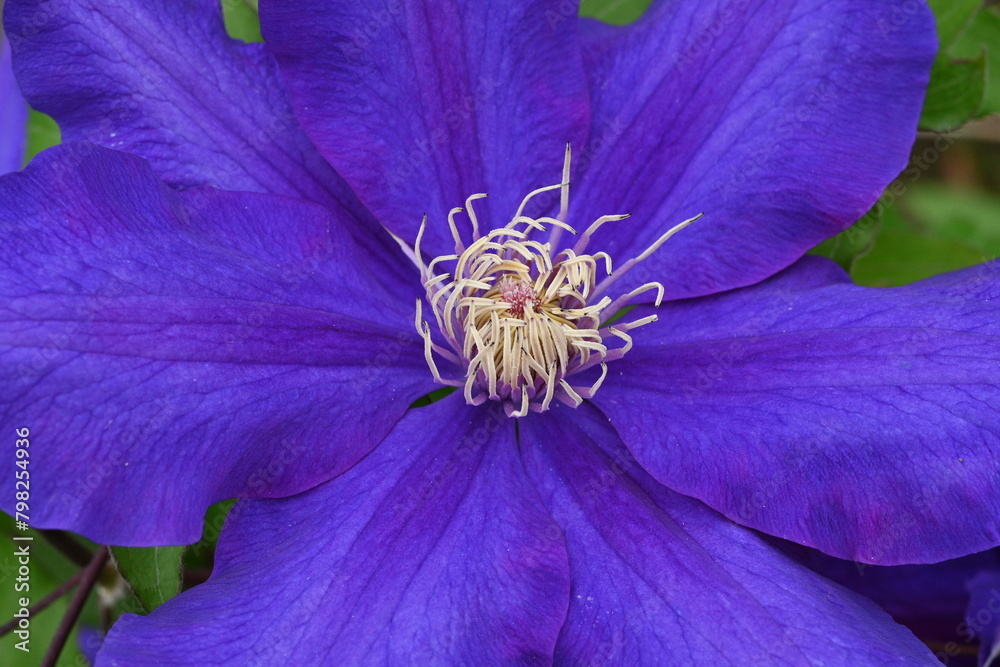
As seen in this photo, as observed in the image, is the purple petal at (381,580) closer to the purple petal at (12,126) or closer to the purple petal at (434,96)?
the purple petal at (434,96)

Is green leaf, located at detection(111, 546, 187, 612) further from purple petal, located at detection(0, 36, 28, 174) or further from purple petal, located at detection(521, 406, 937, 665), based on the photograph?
purple petal, located at detection(0, 36, 28, 174)

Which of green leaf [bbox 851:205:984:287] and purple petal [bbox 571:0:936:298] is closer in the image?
purple petal [bbox 571:0:936:298]

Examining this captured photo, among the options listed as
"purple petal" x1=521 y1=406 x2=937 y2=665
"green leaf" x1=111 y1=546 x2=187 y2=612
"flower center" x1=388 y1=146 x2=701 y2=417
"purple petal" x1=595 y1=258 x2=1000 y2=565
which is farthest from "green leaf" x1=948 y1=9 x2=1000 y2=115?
"green leaf" x1=111 y1=546 x2=187 y2=612

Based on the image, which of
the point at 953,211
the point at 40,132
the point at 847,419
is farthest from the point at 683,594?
the point at 953,211

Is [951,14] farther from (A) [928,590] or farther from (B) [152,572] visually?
(B) [152,572]

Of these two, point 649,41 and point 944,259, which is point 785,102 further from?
point 944,259

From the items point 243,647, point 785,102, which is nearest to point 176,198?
point 243,647
